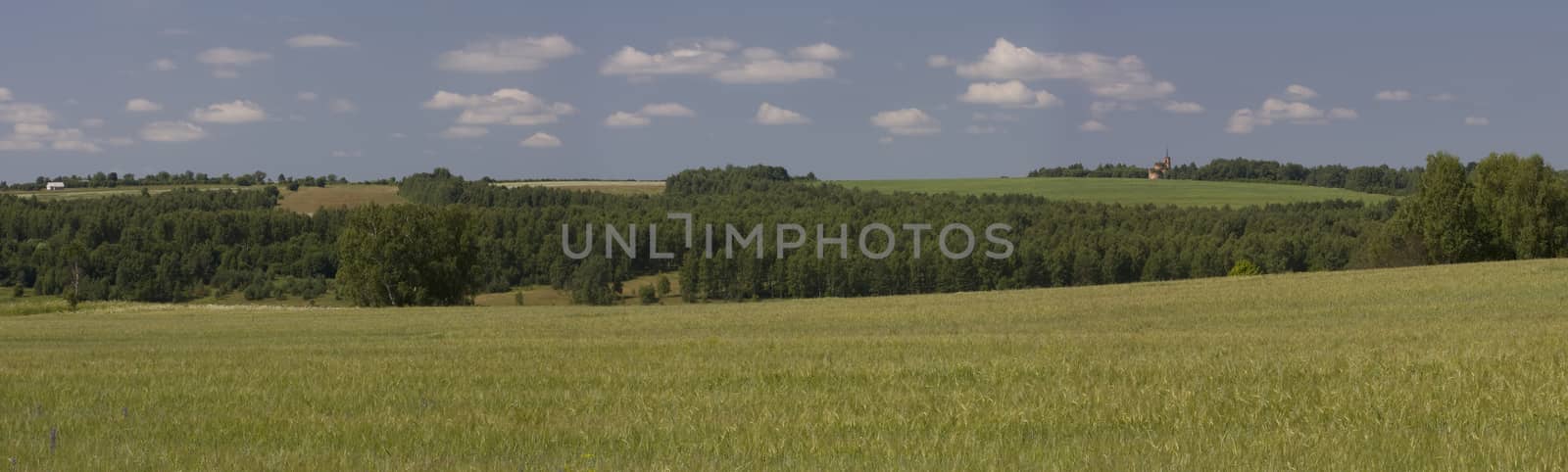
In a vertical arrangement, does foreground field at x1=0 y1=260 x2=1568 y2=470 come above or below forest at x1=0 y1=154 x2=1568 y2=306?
above

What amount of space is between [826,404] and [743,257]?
4889 inches

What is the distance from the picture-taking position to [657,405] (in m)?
12.2

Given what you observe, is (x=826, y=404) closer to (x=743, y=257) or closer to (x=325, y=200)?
(x=743, y=257)

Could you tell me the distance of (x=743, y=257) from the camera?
136 metres

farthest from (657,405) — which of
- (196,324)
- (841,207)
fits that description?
(841,207)

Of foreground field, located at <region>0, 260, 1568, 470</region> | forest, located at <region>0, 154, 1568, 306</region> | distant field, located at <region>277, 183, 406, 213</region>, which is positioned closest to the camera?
foreground field, located at <region>0, 260, 1568, 470</region>

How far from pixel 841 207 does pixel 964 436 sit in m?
171

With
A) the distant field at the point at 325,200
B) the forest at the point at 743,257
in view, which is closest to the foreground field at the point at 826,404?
the forest at the point at 743,257

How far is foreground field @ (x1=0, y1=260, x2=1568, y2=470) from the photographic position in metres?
8.89

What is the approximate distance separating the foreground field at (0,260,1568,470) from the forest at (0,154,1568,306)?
60.3m

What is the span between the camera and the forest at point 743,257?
76500 mm

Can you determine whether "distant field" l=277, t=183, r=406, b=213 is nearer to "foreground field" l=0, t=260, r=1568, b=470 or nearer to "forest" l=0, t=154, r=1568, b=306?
"forest" l=0, t=154, r=1568, b=306

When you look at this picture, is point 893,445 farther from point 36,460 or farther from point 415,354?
point 415,354

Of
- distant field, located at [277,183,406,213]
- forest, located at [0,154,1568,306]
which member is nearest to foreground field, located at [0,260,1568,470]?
forest, located at [0,154,1568,306]
